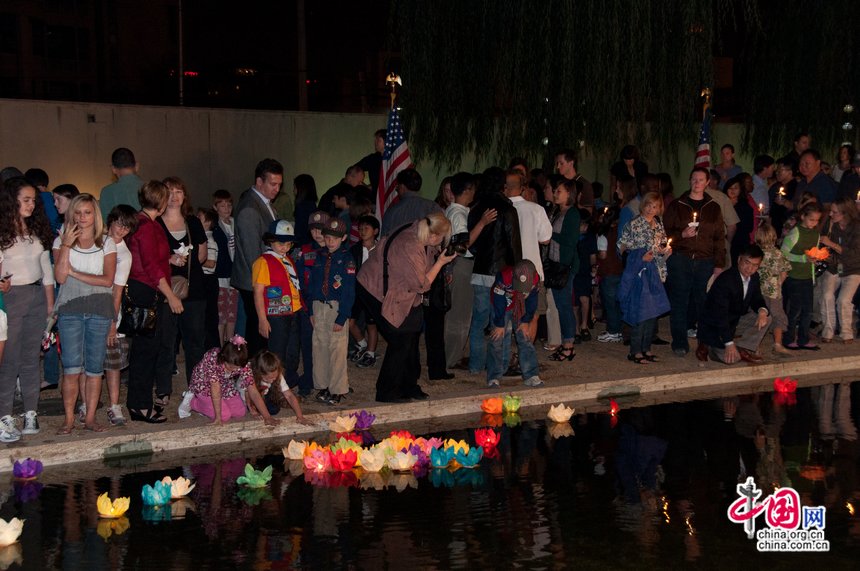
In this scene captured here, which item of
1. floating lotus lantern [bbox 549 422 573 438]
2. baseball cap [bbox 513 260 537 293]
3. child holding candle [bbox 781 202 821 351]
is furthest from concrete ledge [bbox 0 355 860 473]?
baseball cap [bbox 513 260 537 293]

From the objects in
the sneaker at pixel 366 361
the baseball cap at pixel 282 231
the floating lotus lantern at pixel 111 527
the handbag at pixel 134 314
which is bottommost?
the floating lotus lantern at pixel 111 527

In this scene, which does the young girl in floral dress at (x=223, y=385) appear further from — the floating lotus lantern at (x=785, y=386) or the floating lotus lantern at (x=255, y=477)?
the floating lotus lantern at (x=785, y=386)

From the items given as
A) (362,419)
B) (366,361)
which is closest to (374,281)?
(362,419)

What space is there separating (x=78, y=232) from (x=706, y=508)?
16.9 ft

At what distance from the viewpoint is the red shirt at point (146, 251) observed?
9664 mm

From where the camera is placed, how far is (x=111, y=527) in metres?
7.31

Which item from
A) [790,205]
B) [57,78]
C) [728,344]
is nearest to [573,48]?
[790,205]

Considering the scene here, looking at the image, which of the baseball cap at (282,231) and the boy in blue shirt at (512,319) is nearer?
the baseball cap at (282,231)

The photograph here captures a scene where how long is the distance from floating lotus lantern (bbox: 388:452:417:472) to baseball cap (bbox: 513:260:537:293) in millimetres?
2880

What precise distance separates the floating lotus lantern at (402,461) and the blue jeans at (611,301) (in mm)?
5826

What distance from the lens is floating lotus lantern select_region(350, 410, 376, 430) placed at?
9980 millimetres

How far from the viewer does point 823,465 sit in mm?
8844

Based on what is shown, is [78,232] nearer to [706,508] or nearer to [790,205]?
[706,508]

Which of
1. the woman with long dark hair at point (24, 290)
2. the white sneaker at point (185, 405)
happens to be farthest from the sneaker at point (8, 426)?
the white sneaker at point (185, 405)
